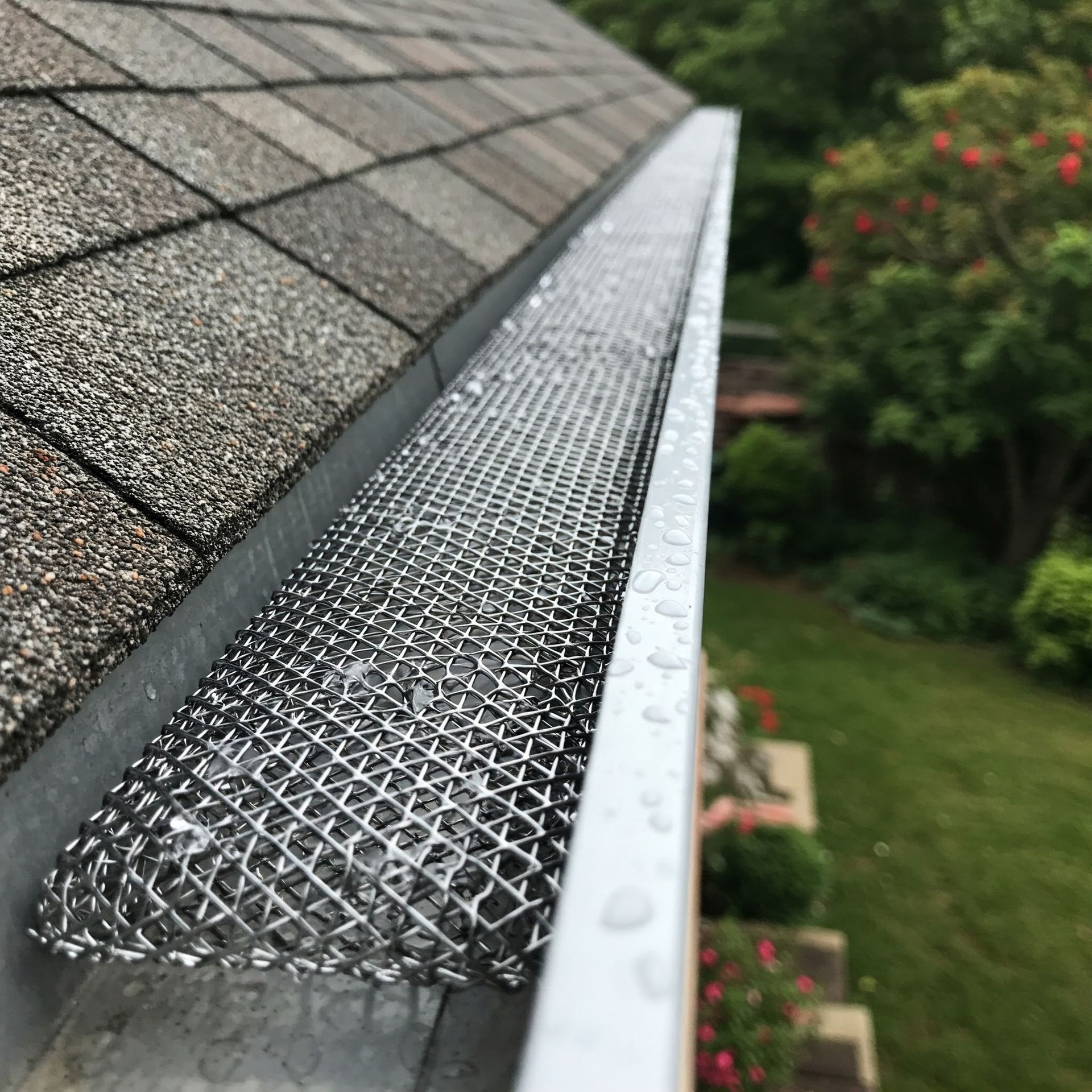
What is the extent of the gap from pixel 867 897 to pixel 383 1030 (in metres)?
5.87

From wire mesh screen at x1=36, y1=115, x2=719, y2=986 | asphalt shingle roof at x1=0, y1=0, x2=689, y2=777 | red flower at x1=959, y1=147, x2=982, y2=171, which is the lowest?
wire mesh screen at x1=36, y1=115, x2=719, y2=986

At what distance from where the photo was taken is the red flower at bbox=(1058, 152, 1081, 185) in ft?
26.5

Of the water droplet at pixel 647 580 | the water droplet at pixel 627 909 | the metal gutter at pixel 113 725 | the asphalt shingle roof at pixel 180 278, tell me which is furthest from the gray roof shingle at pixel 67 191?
the water droplet at pixel 627 909

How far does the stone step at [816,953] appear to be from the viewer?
169 inches

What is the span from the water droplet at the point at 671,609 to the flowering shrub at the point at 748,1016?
3.55 metres

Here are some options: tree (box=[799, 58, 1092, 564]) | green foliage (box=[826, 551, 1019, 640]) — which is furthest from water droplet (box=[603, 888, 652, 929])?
green foliage (box=[826, 551, 1019, 640])

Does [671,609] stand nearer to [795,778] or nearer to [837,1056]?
[837,1056]

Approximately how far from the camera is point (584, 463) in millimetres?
1591

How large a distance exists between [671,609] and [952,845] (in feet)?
21.4

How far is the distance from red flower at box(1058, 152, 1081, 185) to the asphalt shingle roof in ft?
26.6

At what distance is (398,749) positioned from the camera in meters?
0.97

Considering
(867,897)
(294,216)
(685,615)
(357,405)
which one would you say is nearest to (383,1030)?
(685,615)

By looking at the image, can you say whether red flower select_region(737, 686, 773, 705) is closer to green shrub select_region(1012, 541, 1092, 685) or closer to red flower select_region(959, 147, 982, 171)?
green shrub select_region(1012, 541, 1092, 685)

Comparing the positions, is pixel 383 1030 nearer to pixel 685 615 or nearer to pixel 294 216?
pixel 685 615
